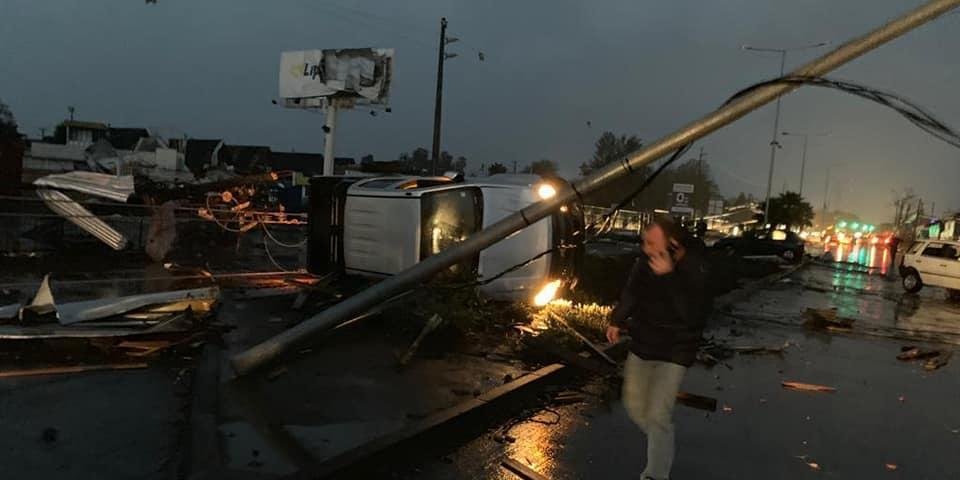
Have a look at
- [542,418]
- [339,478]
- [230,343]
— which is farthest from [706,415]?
[230,343]

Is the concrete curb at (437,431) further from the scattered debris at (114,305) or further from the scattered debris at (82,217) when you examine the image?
the scattered debris at (82,217)

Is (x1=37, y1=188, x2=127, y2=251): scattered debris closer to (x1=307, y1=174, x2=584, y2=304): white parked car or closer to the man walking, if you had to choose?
(x1=307, y1=174, x2=584, y2=304): white parked car

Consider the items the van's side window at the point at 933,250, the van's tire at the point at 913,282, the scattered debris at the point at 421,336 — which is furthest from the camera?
the van's tire at the point at 913,282

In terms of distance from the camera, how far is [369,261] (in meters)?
9.87

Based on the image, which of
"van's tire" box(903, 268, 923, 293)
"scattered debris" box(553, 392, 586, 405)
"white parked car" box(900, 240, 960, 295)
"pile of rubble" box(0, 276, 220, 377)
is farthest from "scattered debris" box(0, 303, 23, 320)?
"van's tire" box(903, 268, 923, 293)

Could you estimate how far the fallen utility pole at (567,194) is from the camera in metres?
4.72

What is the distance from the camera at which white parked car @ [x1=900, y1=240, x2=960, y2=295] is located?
2061 centimetres

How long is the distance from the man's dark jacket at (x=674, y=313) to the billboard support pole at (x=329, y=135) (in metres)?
23.6

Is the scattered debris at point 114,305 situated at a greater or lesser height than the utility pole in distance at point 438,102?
lesser

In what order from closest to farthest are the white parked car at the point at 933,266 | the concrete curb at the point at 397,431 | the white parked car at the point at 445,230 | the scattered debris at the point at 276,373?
the concrete curb at the point at 397,431 → the scattered debris at the point at 276,373 → the white parked car at the point at 445,230 → the white parked car at the point at 933,266

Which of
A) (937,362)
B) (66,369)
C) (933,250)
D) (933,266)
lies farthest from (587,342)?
(933,250)

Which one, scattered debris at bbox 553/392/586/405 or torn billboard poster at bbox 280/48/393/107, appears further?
torn billboard poster at bbox 280/48/393/107

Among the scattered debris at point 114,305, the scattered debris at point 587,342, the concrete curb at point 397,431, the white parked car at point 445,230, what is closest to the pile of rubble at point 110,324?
the scattered debris at point 114,305

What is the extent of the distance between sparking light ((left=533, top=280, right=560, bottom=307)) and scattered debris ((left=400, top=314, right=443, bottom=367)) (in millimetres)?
2387
